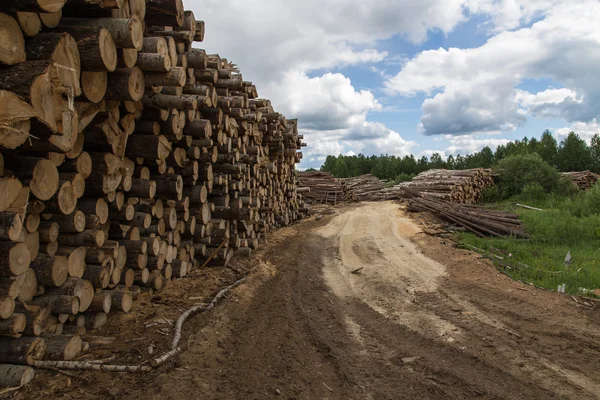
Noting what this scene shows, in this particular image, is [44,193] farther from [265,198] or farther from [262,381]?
[265,198]

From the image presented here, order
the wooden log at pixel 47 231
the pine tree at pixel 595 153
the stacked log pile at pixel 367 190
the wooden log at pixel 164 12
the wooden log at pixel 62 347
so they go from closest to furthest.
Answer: the wooden log at pixel 62 347 → the wooden log at pixel 47 231 → the wooden log at pixel 164 12 → the stacked log pile at pixel 367 190 → the pine tree at pixel 595 153

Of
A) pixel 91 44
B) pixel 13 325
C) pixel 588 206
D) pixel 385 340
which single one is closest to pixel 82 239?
pixel 13 325

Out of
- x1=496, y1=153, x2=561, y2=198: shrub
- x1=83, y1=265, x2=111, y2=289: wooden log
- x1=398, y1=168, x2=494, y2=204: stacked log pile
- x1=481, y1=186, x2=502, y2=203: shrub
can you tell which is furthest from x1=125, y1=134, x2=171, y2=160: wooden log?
x1=481, y1=186, x2=502, y2=203: shrub

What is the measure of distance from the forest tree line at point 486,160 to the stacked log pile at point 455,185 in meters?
14.1

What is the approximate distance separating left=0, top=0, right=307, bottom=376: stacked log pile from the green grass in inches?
248

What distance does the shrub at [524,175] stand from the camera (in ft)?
80.5

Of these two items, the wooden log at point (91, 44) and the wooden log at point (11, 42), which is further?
the wooden log at point (91, 44)

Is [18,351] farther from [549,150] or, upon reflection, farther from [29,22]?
[549,150]

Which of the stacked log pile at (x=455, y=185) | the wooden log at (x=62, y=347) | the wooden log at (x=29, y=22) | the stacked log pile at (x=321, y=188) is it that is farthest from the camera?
the stacked log pile at (x=321, y=188)

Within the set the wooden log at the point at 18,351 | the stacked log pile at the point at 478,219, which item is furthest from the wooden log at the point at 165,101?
the stacked log pile at the point at 478,219

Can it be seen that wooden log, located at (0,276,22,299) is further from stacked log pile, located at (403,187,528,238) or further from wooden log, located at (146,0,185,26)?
stacked log pile, located at (403,187,528,238)

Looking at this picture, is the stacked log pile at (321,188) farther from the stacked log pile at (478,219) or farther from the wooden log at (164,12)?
the wooden log at (164,12)

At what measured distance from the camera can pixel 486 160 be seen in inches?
2363

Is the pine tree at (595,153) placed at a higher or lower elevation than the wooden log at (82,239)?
higher
